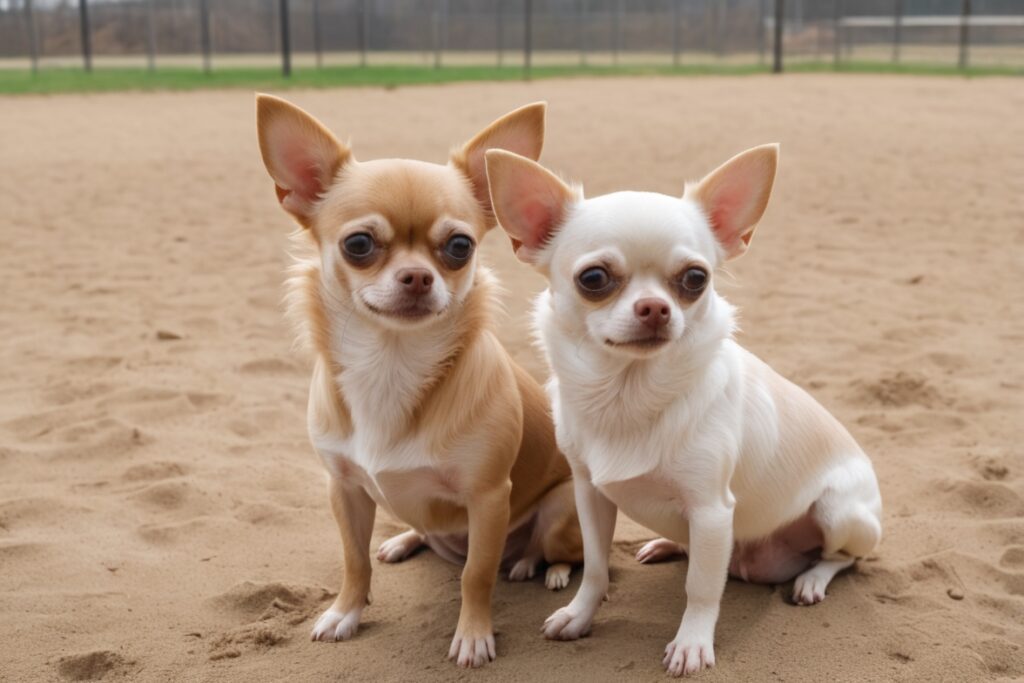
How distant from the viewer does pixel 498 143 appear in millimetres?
3068

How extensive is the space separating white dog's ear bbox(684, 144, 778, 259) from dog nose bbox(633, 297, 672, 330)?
379 mm

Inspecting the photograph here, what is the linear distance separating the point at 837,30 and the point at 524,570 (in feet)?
99.3

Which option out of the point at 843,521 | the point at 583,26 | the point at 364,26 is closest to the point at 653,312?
the point at 843,521

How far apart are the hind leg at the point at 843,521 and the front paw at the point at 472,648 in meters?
0.89

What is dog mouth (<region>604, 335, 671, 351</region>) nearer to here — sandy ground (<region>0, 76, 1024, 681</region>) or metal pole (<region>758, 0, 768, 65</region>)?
sandy ground (<region>0, 76, 1024, 681</region>)

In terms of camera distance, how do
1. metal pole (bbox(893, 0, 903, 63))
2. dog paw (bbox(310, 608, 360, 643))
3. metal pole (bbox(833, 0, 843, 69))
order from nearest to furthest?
dog paw (bbox(310, 608, 360, 643)) → metal pole (bbox(893, 0, 903, 63)) → metal pole (bbox(833, 0, 843, 69))

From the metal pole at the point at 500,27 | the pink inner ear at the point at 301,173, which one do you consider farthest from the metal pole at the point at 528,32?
the pink inner ear at the point at 301,173

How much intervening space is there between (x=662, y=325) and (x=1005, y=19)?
32.2 m

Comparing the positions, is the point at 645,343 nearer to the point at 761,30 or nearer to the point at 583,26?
the point at 761,30

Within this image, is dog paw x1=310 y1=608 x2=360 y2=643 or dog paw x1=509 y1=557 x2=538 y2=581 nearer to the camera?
dog paw x1=310 y1=608 x2=360 y2=643

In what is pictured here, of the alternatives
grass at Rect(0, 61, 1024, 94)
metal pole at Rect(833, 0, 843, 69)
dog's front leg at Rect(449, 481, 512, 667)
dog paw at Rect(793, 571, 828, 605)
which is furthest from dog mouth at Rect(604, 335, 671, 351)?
metal pole at Rect(833, 0, 843, 69)

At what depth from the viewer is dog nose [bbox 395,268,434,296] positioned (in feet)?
8.96

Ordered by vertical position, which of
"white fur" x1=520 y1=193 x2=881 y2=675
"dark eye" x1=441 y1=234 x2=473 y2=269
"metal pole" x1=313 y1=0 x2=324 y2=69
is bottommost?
"white fur" x1=520 y1=193 x2=881 y2=675

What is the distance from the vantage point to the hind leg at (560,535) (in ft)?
11.0
